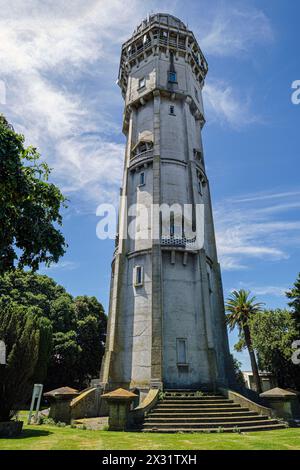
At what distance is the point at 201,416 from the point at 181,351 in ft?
20.7

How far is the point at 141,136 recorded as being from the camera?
113ft

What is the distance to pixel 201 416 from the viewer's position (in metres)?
18.6

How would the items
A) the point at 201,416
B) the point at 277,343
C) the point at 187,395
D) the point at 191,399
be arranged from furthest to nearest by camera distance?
the point at 277,343 < the point at 187,395 < the point at 191,399 < the point at 201,416

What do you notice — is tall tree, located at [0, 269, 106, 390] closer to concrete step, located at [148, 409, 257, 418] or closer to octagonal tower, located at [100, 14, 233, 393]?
octagonal tower, located at [100, 14, 233, 393]

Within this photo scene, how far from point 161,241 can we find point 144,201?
491cm

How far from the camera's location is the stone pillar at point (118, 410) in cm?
1675

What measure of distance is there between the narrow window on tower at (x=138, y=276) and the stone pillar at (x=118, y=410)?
10800mm

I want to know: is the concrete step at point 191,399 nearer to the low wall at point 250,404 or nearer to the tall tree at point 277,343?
the low wall at point 250,404

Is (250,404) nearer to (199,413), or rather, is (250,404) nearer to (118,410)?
(199,413)

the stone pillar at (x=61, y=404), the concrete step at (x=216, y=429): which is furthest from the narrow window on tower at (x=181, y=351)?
the stone pillar at (x=61, y=404)

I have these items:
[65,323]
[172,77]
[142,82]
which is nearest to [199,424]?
[65,323]

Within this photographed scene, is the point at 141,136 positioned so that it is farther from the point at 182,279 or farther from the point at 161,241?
the point at 182,279

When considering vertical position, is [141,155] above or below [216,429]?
above

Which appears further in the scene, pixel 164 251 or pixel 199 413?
pixel 164 251
